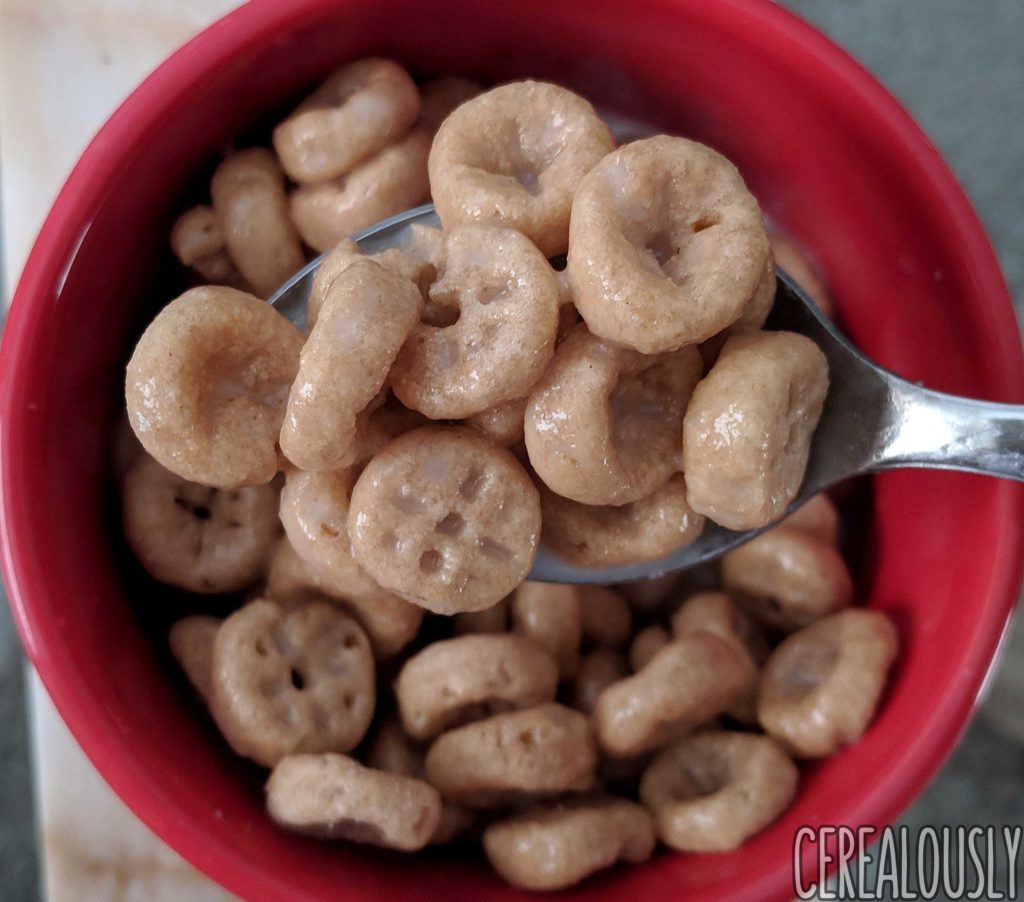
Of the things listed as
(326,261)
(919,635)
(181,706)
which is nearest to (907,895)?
(919,635)

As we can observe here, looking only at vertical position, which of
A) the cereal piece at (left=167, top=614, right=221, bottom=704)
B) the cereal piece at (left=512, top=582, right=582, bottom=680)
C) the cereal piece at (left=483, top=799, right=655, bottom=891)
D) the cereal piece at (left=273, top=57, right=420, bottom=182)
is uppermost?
the cereal piece at (left=273, top=57, right=420, bottom=182)

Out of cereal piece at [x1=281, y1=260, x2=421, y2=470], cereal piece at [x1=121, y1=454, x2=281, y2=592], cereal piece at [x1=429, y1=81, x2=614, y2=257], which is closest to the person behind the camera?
cereal piece at [x1=281, y1=260, x2=421, y2=470]

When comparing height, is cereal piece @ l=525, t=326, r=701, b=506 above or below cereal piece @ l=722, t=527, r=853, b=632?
→ above

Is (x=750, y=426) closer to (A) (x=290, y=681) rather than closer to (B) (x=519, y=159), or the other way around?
(B) (x=519, y=159)

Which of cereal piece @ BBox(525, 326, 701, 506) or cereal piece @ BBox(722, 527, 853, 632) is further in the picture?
cereal piece @ BBox(722, 527, 853, 632)

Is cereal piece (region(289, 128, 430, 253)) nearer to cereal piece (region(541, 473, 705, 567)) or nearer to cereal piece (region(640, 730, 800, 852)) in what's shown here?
cereal piece (region(541, 473, 705, 567))

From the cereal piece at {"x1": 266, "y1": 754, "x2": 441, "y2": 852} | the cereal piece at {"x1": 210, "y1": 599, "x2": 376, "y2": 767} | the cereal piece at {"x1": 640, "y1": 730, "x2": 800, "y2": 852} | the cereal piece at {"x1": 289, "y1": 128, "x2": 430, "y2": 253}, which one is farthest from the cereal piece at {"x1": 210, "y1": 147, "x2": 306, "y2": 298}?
the cereal piece at {"x1": 640, "y1": 730, "x2": 800, "y2": 852}

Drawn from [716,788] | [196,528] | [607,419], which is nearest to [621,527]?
[607,419]
